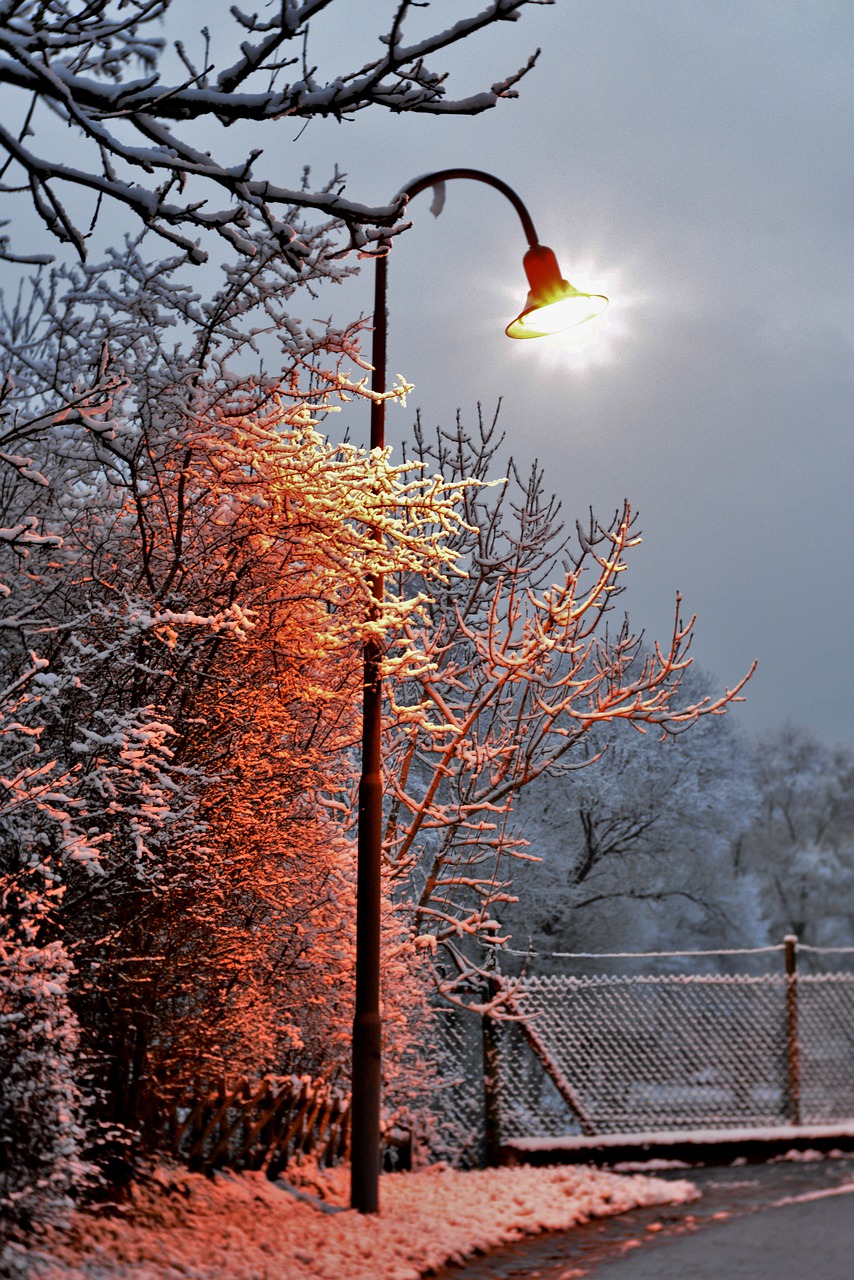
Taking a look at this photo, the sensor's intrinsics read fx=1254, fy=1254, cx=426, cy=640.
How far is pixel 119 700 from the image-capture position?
8.27 meters

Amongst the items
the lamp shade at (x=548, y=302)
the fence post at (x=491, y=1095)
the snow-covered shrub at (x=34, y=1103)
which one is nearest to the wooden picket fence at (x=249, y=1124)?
the fence post at (x=491, y=1095)

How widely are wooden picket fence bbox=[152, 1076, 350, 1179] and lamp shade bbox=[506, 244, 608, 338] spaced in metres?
5.66

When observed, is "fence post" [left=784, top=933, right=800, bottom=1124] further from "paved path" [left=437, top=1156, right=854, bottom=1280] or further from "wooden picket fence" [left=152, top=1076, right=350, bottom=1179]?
"wooden picket fence" [left=152, top=1076, right=350, bottom=1179]

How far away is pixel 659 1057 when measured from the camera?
13.0 metres

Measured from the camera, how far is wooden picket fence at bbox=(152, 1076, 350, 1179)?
8.48m

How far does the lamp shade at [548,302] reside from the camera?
8469 millimetres

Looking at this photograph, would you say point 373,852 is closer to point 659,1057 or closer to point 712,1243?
point 712,1243

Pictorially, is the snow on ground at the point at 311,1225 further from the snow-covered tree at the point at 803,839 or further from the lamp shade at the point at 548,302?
the snow-covered tree at the point at 803,839

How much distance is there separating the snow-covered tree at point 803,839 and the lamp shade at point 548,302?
35.6 m

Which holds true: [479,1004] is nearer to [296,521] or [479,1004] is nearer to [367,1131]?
[367,1131]

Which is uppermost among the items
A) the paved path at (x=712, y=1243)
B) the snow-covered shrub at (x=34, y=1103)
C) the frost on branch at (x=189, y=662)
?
A: the frost on branch at (x=189, y=662)

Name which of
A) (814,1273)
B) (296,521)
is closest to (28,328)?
(296,521)

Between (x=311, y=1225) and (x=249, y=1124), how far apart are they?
118 centimetres

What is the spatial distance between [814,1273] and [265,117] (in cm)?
675
